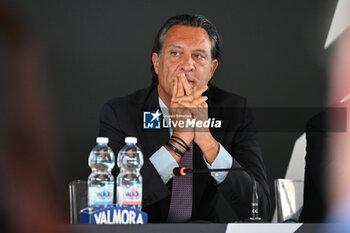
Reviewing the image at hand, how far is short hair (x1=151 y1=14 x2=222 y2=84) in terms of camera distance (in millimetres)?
2855

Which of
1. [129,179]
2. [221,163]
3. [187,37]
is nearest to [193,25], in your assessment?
[187,37]

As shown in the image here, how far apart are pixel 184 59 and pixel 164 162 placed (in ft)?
2.38

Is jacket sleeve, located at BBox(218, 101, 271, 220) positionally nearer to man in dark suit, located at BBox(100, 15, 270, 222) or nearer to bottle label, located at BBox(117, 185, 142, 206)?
man in dark suit, located at BBox(100, 15, 270, 222)

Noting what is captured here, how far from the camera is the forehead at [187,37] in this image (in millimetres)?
2797

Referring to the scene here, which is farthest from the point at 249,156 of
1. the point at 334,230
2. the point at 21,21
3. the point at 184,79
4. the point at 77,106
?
the point at 21,21

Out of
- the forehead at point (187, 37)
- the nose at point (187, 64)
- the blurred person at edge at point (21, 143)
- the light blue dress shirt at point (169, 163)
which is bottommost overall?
the light blue dress shirt at point (169, 163)

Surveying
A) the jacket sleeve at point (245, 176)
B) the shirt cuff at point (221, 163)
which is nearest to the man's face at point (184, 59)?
the jacket sleeve at point (245, 176)

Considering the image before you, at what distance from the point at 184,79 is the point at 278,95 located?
0.57 metres

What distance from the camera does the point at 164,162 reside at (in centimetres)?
229

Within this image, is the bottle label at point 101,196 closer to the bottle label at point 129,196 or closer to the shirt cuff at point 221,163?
the bottle label at point 129,196

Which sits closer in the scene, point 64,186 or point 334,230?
point 334,230

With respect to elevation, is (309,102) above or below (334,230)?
above

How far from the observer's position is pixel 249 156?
257 cm

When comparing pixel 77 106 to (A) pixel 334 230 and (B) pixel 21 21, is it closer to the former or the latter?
(A) pixel 334 230
